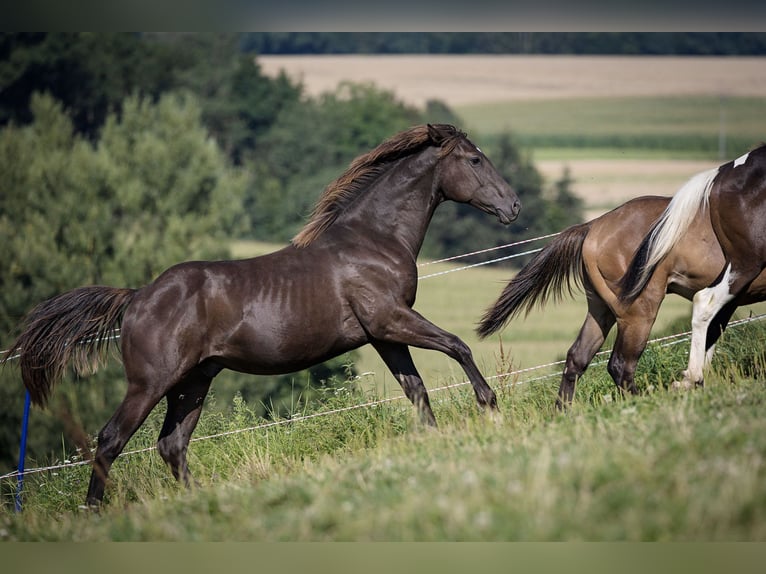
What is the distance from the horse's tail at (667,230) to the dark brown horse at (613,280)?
9 cm

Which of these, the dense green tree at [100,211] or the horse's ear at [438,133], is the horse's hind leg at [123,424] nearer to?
the horse's ear at [438,133]

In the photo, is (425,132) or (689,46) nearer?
(425,132)

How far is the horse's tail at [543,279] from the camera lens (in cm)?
746

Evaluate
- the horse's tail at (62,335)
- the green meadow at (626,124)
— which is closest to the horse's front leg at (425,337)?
the horse's tail at (62,335)

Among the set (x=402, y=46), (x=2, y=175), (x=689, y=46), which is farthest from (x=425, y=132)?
(x=402, y=46)

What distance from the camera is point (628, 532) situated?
396cm

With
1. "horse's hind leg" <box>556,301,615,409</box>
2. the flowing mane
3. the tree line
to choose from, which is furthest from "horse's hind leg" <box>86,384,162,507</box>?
"horse's hind leg" <box>556,301,615,409</box>

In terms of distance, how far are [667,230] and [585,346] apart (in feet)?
3.75

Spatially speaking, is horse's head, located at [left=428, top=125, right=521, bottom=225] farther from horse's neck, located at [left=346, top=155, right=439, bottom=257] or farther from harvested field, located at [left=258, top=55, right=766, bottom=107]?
harvested field, located at [left=258, top=55, right=766, bottom=107]

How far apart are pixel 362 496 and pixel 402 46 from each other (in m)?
55.6

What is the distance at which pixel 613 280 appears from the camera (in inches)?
280

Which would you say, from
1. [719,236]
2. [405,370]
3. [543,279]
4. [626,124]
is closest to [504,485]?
[405,370]

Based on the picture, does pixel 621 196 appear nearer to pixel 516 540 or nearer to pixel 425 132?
pixel 425 132

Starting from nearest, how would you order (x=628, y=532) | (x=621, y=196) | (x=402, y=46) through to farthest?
(x=628, y=532), (x=621, y=196), (x=402, y=46)
